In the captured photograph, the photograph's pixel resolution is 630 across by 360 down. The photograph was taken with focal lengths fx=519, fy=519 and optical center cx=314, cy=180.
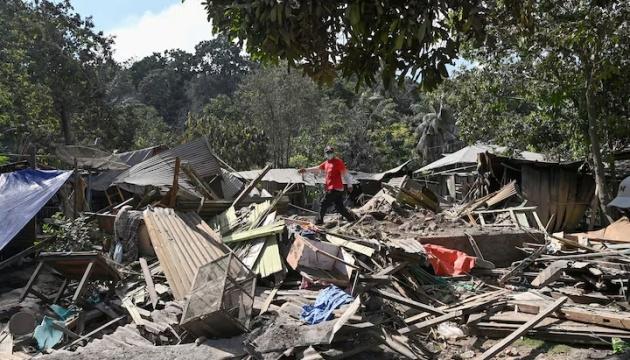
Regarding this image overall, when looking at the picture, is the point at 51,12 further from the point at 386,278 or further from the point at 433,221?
the point at 386,278

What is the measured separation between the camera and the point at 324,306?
5918 millimetres

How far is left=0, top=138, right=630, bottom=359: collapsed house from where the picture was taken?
545 cm

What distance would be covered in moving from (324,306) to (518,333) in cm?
231

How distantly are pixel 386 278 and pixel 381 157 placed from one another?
24486 millimetres

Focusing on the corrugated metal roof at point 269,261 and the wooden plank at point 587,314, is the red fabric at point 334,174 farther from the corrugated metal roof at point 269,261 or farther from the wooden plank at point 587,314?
the wooden plank at point 587,314

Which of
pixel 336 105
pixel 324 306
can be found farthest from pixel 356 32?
pixel 336 105

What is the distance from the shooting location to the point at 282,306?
21.0 feet

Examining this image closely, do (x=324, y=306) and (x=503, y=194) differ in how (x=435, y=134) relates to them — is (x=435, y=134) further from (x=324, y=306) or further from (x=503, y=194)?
(x=324, y=306)

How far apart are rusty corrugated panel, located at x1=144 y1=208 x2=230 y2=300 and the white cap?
9.51m

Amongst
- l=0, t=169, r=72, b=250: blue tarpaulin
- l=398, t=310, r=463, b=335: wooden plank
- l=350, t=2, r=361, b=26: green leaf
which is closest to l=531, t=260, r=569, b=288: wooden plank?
l=398, t=310, r=463, b=335: wooden plank

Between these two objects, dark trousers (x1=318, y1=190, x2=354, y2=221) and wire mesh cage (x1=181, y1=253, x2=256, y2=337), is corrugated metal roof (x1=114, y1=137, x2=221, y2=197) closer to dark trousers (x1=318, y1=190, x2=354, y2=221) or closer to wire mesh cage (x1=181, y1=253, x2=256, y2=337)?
dark trousers (x1=318, y1=190, x2=354, y2=221)

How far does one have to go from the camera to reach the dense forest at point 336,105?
475 inches

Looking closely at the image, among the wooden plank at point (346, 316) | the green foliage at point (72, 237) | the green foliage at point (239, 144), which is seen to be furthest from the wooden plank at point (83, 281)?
the green foliage at point (239, 144)

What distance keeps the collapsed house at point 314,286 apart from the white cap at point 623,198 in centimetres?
145
